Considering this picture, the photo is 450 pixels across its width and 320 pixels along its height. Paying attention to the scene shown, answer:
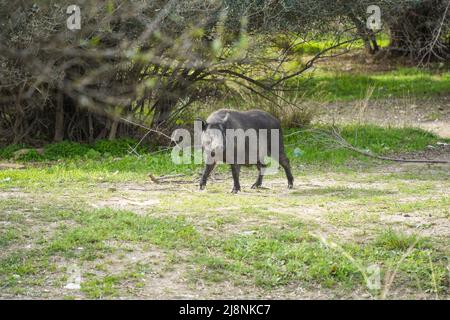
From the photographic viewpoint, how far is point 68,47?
13867mm

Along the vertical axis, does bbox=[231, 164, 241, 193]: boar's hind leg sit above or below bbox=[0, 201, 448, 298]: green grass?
above

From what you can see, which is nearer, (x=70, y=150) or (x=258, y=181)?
(x=258, y=181)

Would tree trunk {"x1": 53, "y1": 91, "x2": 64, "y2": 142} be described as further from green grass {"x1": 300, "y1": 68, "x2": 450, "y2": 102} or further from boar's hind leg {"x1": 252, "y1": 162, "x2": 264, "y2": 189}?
green grass {"x1": 300, "y1": 68, "x2": 450, "y2": 102}

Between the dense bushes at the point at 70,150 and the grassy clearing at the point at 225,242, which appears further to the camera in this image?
the dense bushes at the point at 70,150

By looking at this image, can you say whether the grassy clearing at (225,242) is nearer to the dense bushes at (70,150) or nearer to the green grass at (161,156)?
the green grass at (161,156)

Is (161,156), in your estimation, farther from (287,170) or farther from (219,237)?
(219,237)

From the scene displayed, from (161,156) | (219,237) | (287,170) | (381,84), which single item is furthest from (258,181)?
(381,84)

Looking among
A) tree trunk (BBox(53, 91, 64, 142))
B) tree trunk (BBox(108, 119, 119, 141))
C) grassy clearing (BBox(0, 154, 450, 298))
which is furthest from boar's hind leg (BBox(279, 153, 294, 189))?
tree trunk (BBox(53, 91, 64, 142))

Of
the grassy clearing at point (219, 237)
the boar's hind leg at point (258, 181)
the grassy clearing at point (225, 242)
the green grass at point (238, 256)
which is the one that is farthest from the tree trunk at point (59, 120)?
the green grass at point (238, 256)

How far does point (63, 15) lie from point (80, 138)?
308 centimetres

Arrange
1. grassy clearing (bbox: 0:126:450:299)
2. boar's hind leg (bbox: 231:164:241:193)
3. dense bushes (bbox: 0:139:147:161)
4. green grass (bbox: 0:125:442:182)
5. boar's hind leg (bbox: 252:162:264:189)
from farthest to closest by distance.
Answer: dense bushes (bbox: 0:139:147:161) → green grass (bbox: 0:125:442:182) → boar's hind leg (bbox: 252:162:264:189) → boar's hind leg (bbox: 231:164:241:193) → grassy clearing (bbox: 0:126:450:299)

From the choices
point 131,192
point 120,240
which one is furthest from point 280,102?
point 120,240

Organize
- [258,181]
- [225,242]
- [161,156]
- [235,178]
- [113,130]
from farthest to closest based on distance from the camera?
[113,130]
[161,156]
[258,181]
[235,178]
[225,242]
